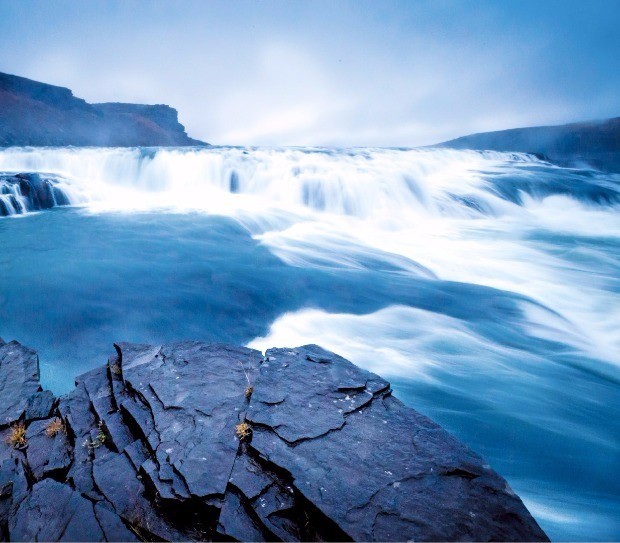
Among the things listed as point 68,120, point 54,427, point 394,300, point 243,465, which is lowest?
point 394,300

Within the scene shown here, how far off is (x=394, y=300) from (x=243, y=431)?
526 cm

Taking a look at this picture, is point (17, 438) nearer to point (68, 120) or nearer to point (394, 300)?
point (394, 300)

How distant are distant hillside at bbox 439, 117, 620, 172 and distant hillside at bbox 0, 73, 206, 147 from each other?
75.5 m

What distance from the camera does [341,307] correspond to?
659 centimetres

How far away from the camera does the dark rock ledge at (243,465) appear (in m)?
1.83

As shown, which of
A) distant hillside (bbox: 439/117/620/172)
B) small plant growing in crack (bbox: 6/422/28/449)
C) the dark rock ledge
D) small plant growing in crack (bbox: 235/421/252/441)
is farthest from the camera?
distant hillside (bbox: 439/117/620/172)

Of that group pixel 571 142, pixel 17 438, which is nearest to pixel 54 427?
pixel 17 438

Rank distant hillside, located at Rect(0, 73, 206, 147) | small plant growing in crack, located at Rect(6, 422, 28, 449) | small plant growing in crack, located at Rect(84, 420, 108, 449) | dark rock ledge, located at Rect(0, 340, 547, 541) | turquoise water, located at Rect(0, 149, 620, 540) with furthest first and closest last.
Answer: distant hillside, located at Rect(0, 73, 206, 147) < turquoise water, located at Rect(0, 149, 620, 540) < small plant growing in crack, located at Rect(6, 422, 28, 449) < small plant growing in crack, located at Rect(84, 420, 108, 449) < dark rock ledge, located at Rect(0, 340, 547, 541)

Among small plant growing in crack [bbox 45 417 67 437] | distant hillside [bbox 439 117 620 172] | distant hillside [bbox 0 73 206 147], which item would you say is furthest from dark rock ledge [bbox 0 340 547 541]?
distant hillside [bbox 0 73 206 147]

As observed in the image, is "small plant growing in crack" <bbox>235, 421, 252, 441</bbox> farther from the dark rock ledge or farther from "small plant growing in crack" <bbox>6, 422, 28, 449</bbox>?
"small plant growing in crack" <bbox>6, 422, 28, 449</bbox>

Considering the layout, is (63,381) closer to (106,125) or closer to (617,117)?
(617,117)

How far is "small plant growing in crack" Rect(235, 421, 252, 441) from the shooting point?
2.26 m

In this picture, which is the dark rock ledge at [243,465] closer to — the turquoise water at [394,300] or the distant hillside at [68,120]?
the turquoise water at [394,300]

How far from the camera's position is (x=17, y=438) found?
8.84ft
